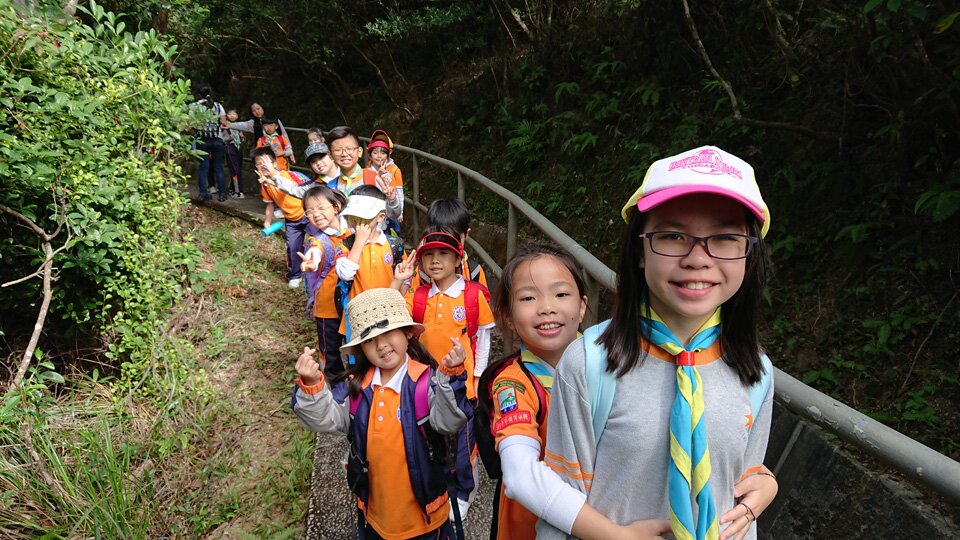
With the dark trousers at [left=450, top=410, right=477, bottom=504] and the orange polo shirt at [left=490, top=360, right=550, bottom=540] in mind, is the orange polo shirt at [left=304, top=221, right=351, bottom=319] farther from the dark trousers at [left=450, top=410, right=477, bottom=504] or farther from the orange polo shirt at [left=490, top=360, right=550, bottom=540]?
the orange polo shirt at [left=490, top=360, right=550, bottom=540]

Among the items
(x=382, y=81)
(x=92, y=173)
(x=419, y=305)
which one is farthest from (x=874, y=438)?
(x=382, y=81)

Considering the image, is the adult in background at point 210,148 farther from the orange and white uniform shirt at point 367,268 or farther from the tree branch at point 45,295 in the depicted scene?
the orange and white uniform shirt at point 367,268

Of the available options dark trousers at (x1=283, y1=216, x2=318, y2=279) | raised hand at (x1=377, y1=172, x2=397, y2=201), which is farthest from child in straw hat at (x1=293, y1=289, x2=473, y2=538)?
dark trousers at (x1=283, y1=216, x2=318, y2=279)

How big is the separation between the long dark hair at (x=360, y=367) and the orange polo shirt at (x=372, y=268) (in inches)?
36.5

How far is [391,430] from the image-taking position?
2.02 meters

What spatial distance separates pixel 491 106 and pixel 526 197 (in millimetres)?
2837

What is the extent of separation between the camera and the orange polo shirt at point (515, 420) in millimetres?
1373

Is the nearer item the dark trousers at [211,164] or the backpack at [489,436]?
the backpack at [489,436]


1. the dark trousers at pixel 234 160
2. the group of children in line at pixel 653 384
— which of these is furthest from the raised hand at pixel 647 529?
the dark trousers at pixel 234 160

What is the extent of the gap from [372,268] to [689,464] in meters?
2.54

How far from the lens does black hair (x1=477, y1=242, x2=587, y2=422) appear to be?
165 centimetres

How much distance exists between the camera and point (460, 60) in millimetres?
10688

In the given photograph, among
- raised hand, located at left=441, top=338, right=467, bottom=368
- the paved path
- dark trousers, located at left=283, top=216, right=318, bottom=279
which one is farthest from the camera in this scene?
dark trousers, located at left=283, top=216, right=318, bottom=279

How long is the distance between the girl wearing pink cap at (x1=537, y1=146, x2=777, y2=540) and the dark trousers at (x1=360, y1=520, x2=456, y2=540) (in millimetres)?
1137
